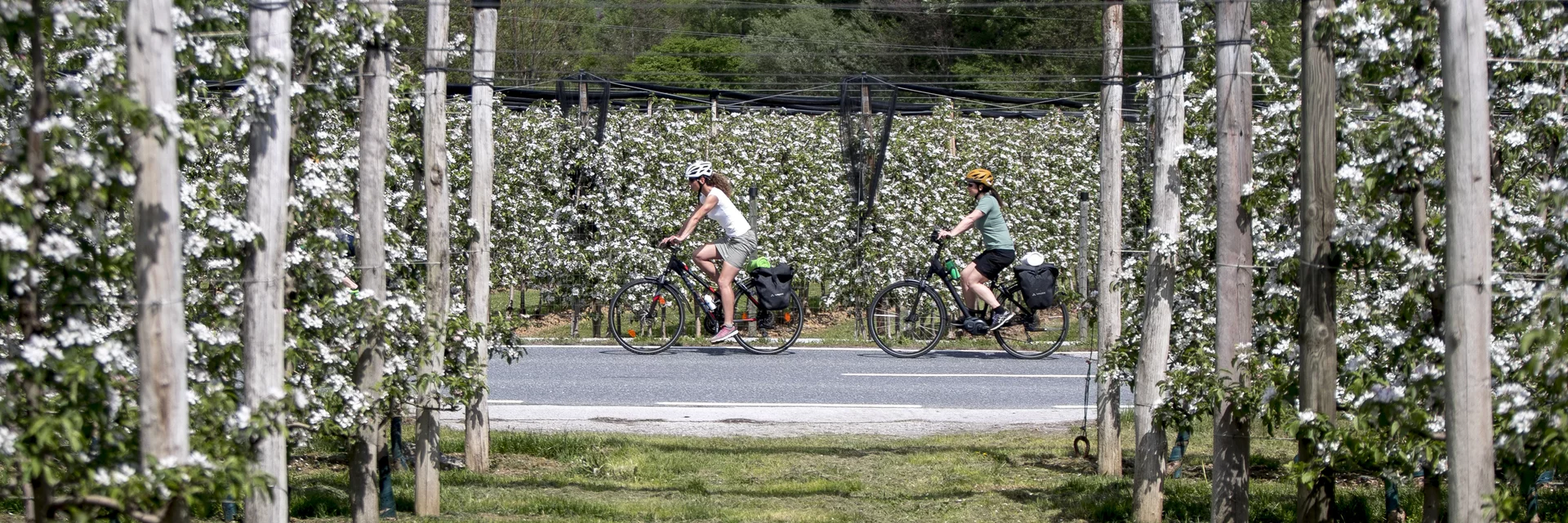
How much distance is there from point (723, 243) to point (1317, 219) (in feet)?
27.5

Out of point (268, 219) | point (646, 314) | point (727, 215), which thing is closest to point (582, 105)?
point (646, 314)

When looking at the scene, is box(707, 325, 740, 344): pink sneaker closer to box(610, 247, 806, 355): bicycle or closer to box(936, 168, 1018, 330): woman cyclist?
box(610, 247, 806, 355): bicycle

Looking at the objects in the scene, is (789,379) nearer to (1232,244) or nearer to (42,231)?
(1232,244)

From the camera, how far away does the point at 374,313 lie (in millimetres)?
5355

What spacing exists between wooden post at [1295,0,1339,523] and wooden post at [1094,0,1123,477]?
2.23 m

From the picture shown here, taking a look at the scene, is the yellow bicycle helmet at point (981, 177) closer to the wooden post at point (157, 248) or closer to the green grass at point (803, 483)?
the green grass at point (803, 483)

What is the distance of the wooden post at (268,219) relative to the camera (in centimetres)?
394

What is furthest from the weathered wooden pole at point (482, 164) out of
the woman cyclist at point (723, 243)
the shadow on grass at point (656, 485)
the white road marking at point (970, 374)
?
the white road marking at point (970, 374)

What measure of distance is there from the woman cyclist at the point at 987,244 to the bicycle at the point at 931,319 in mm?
134

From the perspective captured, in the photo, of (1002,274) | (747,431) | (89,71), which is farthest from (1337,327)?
(1002,274)

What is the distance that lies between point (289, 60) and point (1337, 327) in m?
3.70

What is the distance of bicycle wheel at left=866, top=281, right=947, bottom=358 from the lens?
13.0 metres

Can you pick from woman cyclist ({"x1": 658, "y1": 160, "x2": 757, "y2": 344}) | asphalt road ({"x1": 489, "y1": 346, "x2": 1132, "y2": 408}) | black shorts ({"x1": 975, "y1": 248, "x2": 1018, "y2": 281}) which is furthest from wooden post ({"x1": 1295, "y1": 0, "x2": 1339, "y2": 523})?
black shorts ({"x1": 975, "y1": 248, "x2": 1018, "y2": 281})

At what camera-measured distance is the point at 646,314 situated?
525 inches
